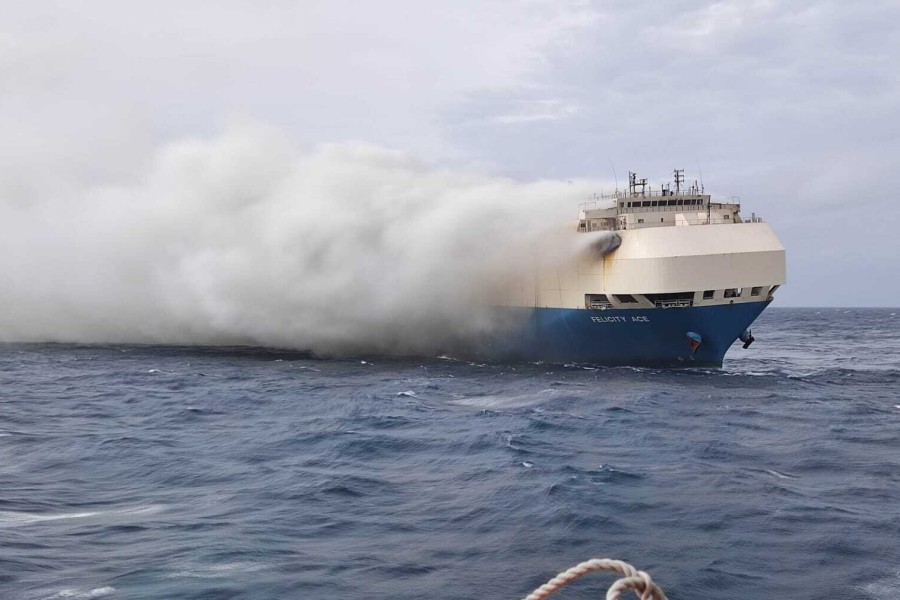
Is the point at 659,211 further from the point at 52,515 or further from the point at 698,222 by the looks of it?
the point at 52,515

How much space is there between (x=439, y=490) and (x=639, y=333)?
32.7m

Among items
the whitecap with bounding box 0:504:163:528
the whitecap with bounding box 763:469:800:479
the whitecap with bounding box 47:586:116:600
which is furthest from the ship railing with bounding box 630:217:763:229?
the whitecap with bounding box 47:586:116:600

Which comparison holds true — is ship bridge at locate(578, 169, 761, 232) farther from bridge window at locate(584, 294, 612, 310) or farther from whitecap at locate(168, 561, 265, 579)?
whitecap at locate(168, 561, 265, 579)

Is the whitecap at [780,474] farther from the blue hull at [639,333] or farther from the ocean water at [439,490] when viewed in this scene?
the blue hull at [639,333]

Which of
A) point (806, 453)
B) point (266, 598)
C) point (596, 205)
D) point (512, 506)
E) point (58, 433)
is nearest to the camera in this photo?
point (266, 598)

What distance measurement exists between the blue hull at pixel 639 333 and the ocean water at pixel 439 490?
310 inches

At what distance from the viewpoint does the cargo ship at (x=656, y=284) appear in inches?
2019

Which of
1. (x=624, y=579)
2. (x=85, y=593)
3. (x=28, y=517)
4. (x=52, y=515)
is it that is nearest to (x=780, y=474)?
(x=85, y=593)

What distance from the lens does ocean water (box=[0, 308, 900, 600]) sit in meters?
16.4

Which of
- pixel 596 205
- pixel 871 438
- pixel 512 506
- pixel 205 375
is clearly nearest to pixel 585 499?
pixel 512 506

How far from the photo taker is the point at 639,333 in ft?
174

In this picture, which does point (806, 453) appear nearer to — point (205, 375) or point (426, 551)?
point (426, 551)

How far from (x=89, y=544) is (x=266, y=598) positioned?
503cm

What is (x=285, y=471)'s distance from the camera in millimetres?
24625
